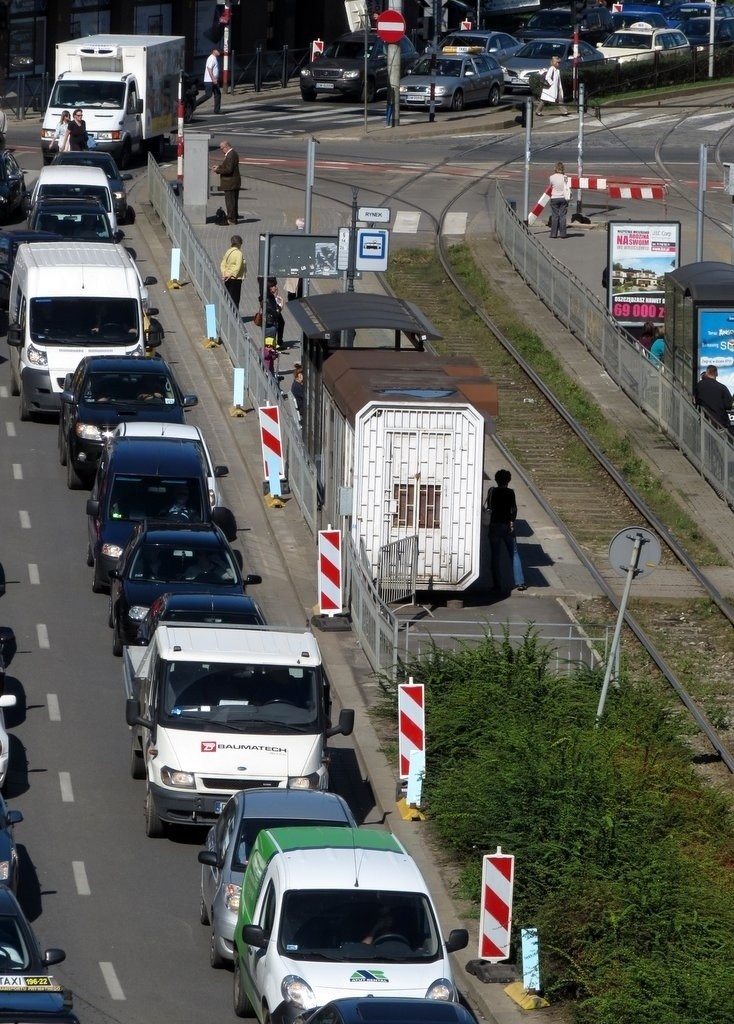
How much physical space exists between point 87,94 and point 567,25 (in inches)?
1160

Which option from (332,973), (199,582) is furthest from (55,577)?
(332,973)

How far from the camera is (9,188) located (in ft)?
142

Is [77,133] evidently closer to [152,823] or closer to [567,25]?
[567,25]

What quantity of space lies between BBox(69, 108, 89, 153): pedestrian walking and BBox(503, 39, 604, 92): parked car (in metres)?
20.5

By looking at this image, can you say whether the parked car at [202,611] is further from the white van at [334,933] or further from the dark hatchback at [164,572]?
the white van at [334,933]

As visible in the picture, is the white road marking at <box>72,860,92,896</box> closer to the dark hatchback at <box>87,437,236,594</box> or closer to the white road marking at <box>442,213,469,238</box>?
the dark hatchback at <box>87,437,236,594</box>

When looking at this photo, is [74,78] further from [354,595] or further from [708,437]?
[354,595]

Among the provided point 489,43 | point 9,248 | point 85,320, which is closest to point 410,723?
point 85,320

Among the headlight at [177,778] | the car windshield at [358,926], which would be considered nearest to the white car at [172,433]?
the headlight at [177,778]

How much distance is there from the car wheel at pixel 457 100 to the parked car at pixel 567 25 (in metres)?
9.03

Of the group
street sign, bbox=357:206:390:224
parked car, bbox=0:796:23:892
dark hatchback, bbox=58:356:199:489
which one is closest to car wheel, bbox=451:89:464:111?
street sign, bbox=357:206:390:224

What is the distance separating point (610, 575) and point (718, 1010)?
43.5ft

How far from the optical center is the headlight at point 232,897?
48.8ft

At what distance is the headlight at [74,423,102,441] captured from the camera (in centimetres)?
2744
